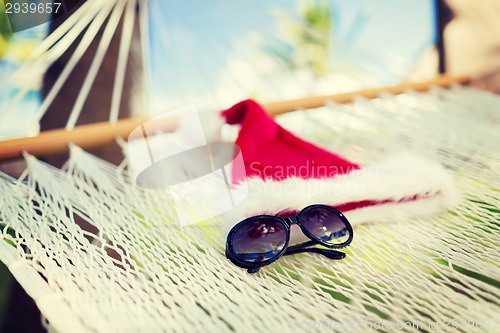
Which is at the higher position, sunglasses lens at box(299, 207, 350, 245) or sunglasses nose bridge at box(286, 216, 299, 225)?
sunglasses nose bridge at box(286, 216, 299, 225)

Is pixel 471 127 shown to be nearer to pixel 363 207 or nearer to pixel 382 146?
pixel 382 146

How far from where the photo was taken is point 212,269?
1.61ft

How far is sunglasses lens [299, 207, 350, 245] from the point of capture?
1.73 ft

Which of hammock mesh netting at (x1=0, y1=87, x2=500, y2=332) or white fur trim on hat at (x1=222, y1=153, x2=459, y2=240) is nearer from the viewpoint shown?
hammock mesh netting at (x1=0, y1=87, x2=500, y2=332)

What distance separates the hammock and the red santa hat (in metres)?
0.02

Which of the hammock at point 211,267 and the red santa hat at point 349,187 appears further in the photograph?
the red santa hat at point 349,187

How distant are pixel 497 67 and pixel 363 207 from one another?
96 cm

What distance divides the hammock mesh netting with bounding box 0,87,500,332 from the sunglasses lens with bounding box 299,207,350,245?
27 mm

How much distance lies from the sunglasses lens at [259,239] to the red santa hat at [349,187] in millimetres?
31

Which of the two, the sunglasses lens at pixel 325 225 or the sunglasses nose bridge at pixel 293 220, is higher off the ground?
the sunglasses nose bridge at pixel 293 220

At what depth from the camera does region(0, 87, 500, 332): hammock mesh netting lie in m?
0.40

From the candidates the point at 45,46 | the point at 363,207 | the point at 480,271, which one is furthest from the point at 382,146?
the point at 45,46

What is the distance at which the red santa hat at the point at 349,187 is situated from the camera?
57cm

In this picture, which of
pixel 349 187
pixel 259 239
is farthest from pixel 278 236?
pixel 349 187
